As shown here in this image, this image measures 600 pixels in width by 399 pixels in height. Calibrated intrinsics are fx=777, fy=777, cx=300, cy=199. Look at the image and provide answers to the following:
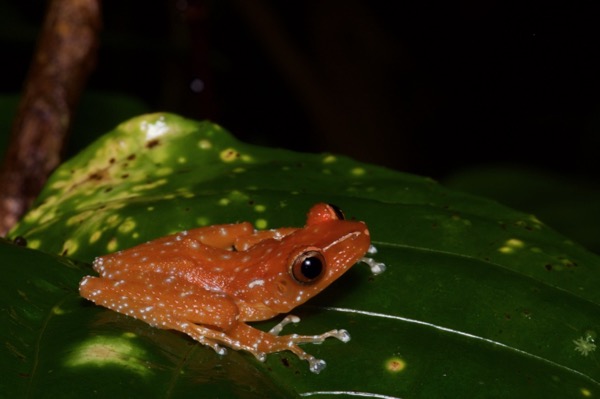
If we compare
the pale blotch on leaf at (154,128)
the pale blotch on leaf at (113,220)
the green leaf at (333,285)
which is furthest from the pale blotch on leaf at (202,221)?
the pale blotch on leaf at (154,128)

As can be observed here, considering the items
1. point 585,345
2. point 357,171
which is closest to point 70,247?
point 357,171

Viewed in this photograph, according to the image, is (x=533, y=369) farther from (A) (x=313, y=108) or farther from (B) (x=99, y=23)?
(A) (x=313, y=108)

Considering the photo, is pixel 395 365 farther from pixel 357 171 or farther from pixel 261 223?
pixel 357 171

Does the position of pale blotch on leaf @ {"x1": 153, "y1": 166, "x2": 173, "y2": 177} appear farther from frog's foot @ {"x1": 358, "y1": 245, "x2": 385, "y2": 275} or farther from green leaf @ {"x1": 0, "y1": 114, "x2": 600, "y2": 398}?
frog's foot @ {"x1": 358, "y1": 245, "x2": 385, "y2": 275}

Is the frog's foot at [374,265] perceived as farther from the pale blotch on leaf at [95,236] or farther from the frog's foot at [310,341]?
the pale blotch on leaf at [95,236]

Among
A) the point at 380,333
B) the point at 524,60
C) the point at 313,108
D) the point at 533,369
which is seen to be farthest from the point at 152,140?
the point at 524,60

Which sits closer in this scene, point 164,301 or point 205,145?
point 164,301
